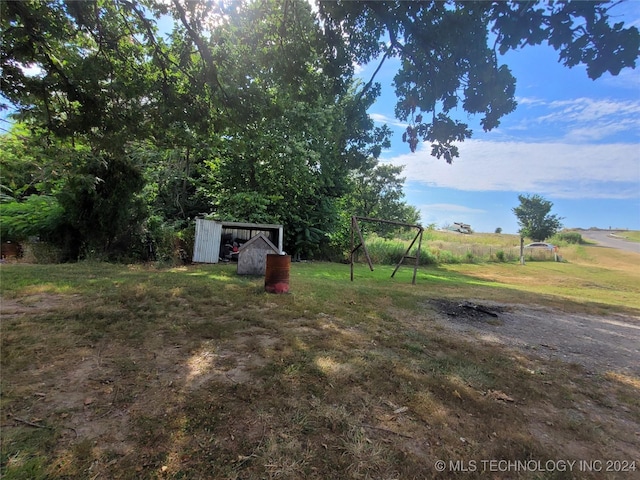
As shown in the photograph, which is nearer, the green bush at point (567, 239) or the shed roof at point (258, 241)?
the shed roof at point (258, 241)

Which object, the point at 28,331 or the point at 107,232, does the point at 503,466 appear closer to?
the point at 28,331

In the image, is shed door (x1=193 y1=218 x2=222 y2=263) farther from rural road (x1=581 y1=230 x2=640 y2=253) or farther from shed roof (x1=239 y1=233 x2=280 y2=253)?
rural road (x1=581 y1=230 x2=640 y2=253)

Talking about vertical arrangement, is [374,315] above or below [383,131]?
below

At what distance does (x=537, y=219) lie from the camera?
119 feet

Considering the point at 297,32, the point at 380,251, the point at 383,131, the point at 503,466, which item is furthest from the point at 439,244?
the point at 503,466

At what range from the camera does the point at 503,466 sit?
178 centimetres

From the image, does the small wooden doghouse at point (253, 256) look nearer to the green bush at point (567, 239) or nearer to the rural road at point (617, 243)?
the green bush at point (567, 239)

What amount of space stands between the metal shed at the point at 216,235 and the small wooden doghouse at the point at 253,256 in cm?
183

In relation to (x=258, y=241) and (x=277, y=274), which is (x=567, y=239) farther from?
(x=277, y=274)

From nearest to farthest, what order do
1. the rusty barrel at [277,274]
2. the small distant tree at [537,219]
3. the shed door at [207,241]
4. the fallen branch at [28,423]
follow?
the fallen branch at [28,423]
the rusty barrel at [277,274]
the shed door at [207,241]
the small distant tree at [537,219]

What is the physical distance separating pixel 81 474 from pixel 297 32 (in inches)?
226

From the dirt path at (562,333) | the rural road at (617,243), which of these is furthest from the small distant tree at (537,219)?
the dirt path at (562,333)

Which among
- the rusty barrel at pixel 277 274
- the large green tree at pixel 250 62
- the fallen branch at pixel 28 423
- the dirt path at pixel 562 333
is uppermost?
the large green tree at pixel 250 62

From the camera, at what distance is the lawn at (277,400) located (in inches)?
65.8
